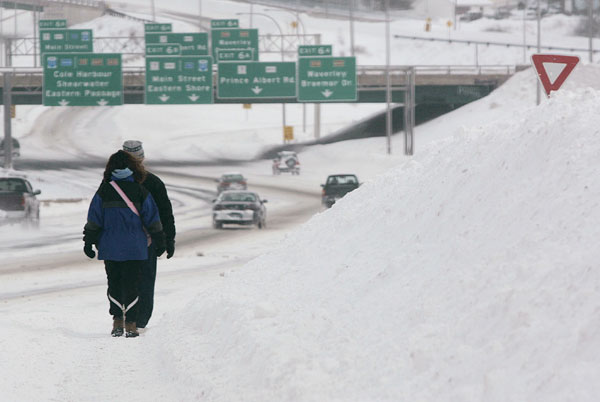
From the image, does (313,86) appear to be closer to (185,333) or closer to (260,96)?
(260,96)

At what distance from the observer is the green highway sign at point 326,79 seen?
56.5 metres

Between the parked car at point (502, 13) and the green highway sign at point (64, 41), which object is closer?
the green highway sign at point (64, 41)

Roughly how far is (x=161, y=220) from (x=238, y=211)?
2202 cm

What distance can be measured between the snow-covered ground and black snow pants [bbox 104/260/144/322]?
0.27 m

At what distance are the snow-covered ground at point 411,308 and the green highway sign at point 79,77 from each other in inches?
1686

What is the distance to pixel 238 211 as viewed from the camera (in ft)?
103

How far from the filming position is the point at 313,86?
56688 millimetres

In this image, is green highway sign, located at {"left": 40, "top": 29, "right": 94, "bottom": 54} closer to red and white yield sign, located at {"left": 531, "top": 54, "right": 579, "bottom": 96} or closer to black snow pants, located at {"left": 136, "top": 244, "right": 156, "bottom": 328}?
red and white yield sign, located at {"left": 531, "top": 54, "right": 579, "bottom": 96}

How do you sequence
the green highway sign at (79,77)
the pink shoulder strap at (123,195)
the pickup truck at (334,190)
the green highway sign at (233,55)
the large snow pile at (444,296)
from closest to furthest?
1. the large snow pile at (444,296)
2. the pink shoulder strap at (123,195)
3. the pickup truck at (334,190)
4. the green highway sign at (79,77)
5. the green highway sign at (233,55)

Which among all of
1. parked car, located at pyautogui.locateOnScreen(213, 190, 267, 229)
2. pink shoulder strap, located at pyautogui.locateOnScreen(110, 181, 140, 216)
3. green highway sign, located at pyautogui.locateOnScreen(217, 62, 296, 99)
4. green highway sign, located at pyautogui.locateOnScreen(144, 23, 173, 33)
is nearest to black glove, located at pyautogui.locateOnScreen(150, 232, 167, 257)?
pink shoulder strap, located at pyautogui.locateOnScreen(110, 181, 140, 216)

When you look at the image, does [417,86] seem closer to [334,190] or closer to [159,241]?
[334,190]

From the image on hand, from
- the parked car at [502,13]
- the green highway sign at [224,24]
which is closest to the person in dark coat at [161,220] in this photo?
the green highway sign at [224,24]

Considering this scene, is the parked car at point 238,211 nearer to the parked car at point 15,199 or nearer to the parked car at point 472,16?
the parked car at point 15,199

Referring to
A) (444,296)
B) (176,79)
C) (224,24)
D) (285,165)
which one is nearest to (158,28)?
(224,24)
